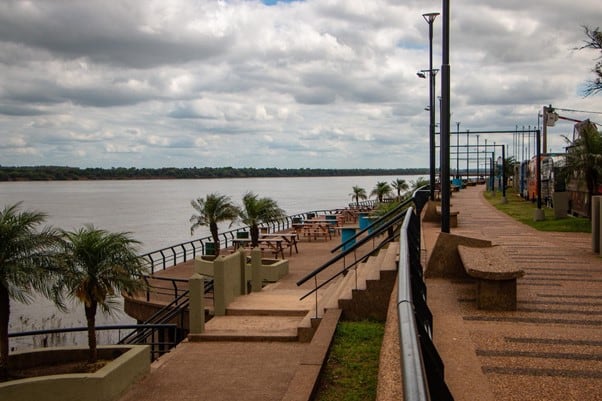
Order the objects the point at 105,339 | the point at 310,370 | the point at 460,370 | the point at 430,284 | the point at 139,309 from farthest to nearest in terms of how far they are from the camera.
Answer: the point at 105,339, the point at 139,309, the point at 430,284, the point at 310,370, the point at 460,370

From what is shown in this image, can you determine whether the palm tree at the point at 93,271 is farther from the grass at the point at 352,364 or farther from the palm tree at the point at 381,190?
the palm tree at the point at 381,190

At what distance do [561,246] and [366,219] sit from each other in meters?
15.0

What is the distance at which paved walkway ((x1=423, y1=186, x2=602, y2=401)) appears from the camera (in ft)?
17.6

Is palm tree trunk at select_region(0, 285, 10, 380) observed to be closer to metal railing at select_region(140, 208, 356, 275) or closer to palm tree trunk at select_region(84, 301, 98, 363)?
palm tree trunk at select_region(84, 301, 98, 363)

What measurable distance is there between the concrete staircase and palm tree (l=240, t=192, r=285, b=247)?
11.3 meters

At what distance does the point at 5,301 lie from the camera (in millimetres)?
11047

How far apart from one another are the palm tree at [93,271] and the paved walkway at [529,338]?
539cm

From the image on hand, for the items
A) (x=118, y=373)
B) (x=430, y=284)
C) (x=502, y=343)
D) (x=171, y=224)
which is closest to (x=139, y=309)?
(x=118, y=373)

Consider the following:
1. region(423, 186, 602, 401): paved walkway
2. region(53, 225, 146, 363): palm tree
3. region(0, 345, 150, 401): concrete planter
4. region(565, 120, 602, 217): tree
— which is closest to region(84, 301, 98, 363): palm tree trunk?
region(53, 225, 146, 363): palm tree

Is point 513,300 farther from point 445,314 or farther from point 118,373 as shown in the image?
point 118,373

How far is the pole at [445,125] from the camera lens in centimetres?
1078

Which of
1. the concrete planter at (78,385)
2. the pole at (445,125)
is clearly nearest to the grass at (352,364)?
the pole at (445,125)

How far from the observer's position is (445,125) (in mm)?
11055

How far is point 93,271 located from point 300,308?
4.94m
